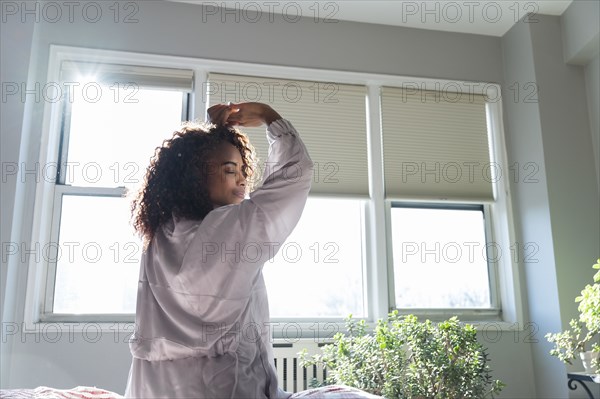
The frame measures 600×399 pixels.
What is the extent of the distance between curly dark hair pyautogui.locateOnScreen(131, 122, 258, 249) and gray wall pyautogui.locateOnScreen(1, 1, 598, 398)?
5.73 ft

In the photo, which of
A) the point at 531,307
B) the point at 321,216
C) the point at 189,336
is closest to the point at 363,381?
the point at 321,216

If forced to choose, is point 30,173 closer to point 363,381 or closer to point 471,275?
point 363,381

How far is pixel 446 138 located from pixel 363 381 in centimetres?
178

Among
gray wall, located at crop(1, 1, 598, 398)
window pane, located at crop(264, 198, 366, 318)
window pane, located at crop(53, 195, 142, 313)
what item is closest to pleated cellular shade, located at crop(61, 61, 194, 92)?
gray wall, located at crop(1, 1, 598, 398)

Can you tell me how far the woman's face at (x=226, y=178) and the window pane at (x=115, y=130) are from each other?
1977mm

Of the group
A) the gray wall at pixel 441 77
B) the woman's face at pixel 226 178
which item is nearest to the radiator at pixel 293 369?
the gray wall at pixel 441 77

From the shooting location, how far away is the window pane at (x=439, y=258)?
3.65 metres

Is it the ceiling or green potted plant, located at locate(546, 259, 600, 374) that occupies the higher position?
the ceiling

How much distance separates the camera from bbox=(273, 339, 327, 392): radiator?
10.6 ft

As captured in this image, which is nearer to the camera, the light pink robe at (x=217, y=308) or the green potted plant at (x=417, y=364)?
the light pink robe at (x=217, y=308)

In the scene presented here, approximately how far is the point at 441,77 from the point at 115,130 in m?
2.10

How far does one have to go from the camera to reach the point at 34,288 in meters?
3.07

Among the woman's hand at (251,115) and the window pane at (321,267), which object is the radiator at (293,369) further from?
the woman's hand at (251,115)

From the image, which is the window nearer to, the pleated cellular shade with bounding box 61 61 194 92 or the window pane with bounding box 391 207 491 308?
the pleated cellular shade with bounding box 61 61 194 92
